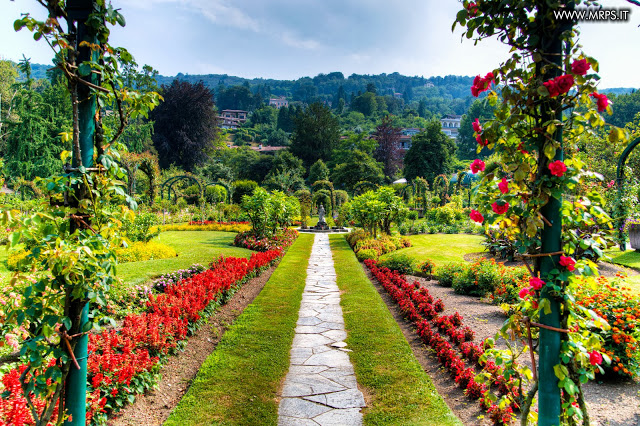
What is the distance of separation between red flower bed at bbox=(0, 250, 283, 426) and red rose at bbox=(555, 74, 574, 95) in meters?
3.21

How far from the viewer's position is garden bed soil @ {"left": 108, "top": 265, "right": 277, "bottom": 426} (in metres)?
3.18

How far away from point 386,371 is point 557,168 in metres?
3.13

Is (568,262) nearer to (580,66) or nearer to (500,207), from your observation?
(500,207)

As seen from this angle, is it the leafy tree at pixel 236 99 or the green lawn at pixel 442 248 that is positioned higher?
the leafy tree at pixel 236 99

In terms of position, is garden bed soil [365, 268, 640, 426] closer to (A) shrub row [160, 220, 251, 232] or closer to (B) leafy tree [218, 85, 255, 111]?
(A) shrub row [160, 220, 251, 232]

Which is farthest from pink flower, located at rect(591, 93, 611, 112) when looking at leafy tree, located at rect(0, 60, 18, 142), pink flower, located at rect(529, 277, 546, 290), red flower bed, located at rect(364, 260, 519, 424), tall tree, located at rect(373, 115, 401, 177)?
tall tree, located at rect(373, 115, 401, 177)

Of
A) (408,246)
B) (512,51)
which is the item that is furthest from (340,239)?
(512,51)

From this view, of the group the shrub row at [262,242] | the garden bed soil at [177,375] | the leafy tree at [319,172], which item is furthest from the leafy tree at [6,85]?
the garden bed soil at [177,375]

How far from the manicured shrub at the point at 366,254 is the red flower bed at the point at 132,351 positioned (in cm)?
588

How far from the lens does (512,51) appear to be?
1990mm

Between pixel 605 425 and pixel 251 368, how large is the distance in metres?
3.19

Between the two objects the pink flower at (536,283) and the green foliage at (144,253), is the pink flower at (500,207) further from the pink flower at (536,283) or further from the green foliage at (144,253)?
the green foliage at (144,253)

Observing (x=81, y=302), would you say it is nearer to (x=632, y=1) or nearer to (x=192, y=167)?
(x=632, y=1)

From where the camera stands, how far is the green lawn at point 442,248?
11.1 meters
